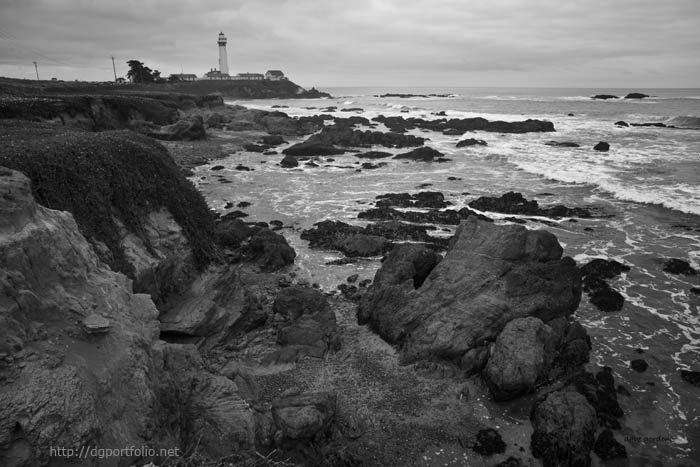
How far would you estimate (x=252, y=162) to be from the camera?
3797cm

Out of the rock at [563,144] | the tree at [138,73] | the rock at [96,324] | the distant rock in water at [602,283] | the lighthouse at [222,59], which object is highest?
the lighthouse at [222,59]

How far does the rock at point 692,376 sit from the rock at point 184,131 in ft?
147

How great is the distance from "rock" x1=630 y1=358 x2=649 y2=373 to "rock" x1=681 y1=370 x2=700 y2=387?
74 cm

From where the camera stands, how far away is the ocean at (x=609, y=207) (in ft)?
31.4

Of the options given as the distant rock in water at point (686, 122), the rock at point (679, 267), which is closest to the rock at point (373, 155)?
the rock at point (679, 267)

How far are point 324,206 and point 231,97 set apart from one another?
122211 mm

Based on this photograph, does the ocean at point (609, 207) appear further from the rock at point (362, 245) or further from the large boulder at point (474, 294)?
the large boulder at point (474, 294)

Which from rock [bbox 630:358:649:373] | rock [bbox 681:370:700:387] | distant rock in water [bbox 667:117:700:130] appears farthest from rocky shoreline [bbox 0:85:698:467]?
distant rock in water [bbox 667:117:700:130]

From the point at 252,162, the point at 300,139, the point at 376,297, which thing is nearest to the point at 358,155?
the point at 252,162

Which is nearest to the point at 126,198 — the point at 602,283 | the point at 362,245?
the point at 362,245

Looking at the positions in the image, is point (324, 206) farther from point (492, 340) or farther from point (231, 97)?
point (231, 97)

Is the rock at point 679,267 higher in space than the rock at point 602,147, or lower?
lower

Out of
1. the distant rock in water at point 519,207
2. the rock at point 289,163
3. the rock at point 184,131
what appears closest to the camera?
the distant rock in water at point 519,207

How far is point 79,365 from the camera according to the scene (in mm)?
5387
